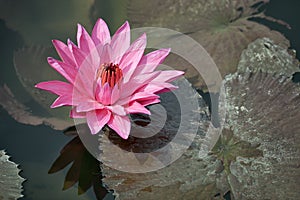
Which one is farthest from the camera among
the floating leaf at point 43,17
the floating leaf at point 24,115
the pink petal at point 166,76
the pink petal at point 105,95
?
the floating leaf at point 43,17

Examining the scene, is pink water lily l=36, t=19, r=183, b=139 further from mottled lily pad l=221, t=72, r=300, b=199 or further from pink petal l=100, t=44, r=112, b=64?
mottled lily pad l=221, t=72, r=300, b=199

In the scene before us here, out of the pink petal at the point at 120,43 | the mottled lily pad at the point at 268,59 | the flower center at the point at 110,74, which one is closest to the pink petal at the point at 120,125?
the flower center at the point at 110,74

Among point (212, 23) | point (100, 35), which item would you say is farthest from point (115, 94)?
point (212, 23)

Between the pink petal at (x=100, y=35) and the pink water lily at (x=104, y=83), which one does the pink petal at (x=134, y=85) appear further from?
the pink petal at (x=100, y=35)

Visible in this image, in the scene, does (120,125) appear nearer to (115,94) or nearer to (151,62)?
(115,94)

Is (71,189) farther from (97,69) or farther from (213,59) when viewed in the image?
(213,59)

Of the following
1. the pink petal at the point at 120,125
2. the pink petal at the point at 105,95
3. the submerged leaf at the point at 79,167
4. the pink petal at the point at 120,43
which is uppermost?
the pink petal at the point at 120,43

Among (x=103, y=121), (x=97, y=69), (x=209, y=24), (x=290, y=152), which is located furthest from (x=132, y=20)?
(x=290, y=152)
